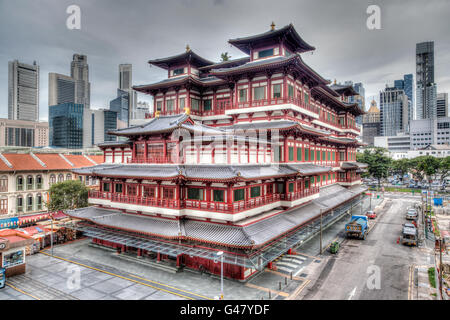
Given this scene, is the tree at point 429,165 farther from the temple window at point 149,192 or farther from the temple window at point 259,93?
the temple window at point 149,192

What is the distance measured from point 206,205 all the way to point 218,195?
167 cm

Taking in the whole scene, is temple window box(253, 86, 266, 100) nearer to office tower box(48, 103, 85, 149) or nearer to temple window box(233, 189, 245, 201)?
temple window box(233, 189, 245, 201)

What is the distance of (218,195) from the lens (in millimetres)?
26625

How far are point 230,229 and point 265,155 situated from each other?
1167 centimetres

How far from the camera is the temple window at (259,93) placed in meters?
36.8

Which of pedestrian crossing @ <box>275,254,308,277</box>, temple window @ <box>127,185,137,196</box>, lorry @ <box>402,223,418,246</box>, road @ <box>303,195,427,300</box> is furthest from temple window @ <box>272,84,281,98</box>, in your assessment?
lorry @ <box>402,223,418,246</box>

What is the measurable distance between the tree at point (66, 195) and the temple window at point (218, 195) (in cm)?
3024

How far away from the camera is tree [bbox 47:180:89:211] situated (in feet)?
145

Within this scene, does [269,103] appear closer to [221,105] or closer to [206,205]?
[221,105]

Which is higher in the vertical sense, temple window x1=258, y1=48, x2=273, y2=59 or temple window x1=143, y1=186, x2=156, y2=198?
temple window x1=258, y1=48, x2=273, y2=59

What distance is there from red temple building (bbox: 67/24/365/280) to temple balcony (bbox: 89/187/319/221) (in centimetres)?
12

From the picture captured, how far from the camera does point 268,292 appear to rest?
2331 centimetres

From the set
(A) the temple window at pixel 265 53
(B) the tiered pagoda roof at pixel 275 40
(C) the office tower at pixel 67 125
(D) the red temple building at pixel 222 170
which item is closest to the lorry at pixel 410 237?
(D) the red temple building at pixel 222 170
